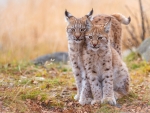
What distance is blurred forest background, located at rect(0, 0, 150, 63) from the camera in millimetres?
12484

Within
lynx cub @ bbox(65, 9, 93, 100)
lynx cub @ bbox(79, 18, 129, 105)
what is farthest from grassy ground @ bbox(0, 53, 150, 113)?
lynx cub @ bbox(65, 9, 93, 100)

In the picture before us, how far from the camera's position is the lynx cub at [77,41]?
19.9ft

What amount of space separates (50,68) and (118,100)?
2851 millimetres

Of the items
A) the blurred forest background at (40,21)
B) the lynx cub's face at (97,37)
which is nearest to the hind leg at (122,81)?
the lynx cub's face at (97,37)

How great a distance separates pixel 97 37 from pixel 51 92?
4.45 feet

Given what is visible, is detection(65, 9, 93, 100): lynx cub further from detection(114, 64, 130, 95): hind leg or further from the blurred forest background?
the blurred forest background

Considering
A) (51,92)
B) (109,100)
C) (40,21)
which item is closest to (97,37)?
(109,100)

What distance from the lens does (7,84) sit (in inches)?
273

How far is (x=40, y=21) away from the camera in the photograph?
12875 millimetres

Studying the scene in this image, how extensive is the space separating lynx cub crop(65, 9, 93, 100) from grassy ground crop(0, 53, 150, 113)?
0.41 metres

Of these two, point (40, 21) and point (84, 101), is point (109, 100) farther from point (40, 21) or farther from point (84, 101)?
point (40, 21)

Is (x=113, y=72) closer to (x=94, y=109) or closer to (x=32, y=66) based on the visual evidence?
(x=94, y=109)

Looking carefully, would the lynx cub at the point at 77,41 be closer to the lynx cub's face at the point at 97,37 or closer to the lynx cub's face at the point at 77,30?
the lynx cub's face at the point at 77,30

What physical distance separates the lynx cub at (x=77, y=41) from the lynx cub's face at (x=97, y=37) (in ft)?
0.35
